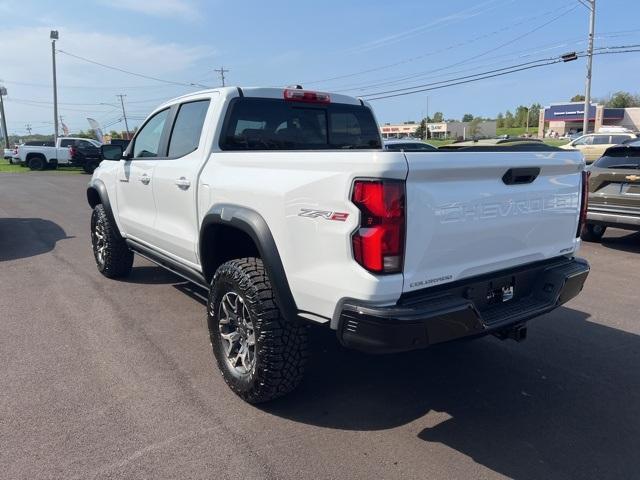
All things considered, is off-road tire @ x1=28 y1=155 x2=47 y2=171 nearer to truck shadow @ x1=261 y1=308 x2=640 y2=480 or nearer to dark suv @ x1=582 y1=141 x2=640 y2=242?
dark suv @ x1=582 y1=141 x2=640 y2=242

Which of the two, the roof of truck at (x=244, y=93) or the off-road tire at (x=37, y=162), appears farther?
the off-road tire at (x=37, y=162)

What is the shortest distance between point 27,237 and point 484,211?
28.7 feet

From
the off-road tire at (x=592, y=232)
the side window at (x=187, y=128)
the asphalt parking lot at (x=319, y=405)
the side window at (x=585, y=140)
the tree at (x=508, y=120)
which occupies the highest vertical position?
the tree at (x=508, y=120)

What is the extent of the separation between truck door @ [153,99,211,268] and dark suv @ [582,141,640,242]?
20.6ft

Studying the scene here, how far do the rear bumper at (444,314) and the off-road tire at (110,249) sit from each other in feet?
13.4

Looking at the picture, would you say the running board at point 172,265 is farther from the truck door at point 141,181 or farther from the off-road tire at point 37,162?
the off-road tire at point 37,162

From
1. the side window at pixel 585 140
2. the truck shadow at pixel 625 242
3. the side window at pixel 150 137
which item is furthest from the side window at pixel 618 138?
the side window at pixel 150 137

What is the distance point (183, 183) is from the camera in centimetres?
413

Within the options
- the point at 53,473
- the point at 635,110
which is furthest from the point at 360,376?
the point at 635,110

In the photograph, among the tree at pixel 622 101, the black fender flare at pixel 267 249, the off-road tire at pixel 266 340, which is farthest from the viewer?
the tree at pixel 622 101

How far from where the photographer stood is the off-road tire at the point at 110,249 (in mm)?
5961

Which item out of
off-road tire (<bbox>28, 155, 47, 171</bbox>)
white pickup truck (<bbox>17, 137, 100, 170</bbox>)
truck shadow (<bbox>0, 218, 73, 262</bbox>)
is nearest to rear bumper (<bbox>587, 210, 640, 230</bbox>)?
truck shadow (<bbox>0, 218, 73, 262</bbox>)

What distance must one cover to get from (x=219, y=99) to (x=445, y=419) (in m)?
2.82

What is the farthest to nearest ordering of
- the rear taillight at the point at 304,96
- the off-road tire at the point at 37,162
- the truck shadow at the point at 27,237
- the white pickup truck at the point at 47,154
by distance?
the off-road tire at the point at 37,162 < the white pickup truck at the point at 47,154 < the truck shadow at the point at 27,237 < the rear taillight at the point at 304,96
